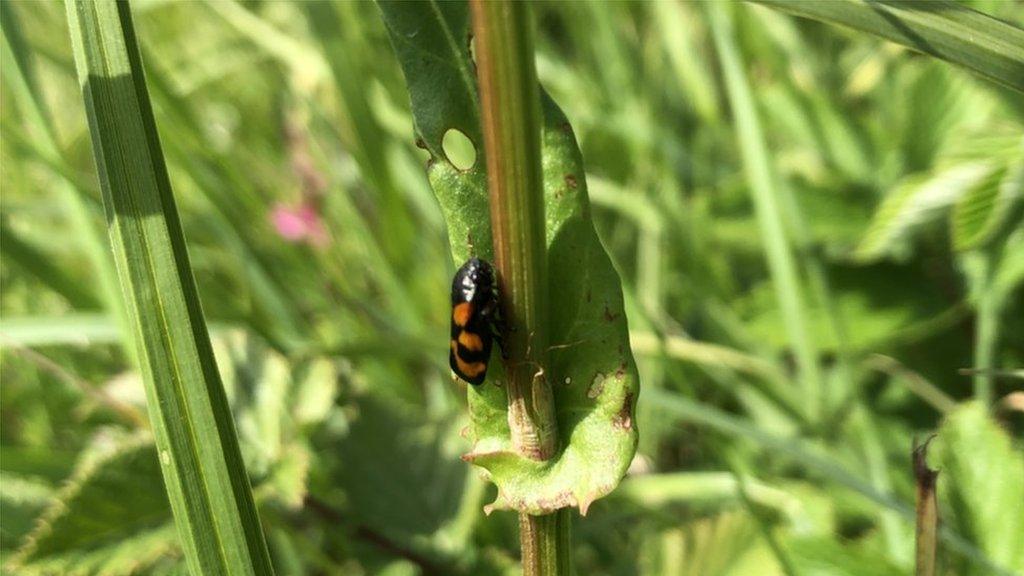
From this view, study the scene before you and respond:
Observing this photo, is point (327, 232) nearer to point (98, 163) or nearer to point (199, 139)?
point (199, 139)

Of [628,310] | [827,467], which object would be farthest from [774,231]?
[827,467]

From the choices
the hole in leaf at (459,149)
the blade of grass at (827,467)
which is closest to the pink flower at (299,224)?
the hole in leaf at (459,149)

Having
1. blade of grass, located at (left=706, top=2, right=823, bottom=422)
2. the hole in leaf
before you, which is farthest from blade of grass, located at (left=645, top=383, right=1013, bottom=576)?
the hole in leaf

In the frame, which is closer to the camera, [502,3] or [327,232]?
[502,3]

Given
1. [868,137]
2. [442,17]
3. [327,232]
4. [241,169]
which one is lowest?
[442,17]

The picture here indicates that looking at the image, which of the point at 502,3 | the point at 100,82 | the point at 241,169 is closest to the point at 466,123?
the point at 502,3

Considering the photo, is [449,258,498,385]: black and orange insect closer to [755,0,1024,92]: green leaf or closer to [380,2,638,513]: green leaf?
[380,2,638,513]: green leaf
